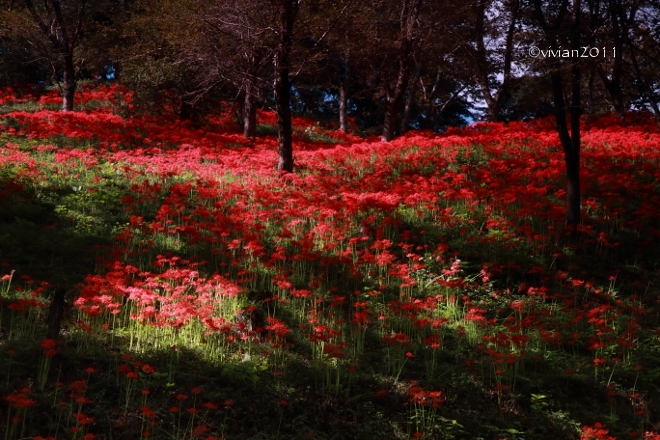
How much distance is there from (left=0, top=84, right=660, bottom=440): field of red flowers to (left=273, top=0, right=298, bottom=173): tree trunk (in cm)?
78

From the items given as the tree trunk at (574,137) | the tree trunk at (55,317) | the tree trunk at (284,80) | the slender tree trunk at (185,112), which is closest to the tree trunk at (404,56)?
the tree trunk at (284,80)

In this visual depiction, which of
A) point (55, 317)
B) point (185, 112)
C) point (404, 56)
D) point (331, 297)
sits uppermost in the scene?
point (404, 56)

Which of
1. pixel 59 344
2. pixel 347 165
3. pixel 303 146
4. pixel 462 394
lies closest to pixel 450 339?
pixel 462 394

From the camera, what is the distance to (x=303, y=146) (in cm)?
2230

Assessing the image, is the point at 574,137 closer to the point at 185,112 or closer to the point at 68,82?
the point at 185,112

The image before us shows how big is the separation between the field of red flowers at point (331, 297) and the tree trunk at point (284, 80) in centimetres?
78

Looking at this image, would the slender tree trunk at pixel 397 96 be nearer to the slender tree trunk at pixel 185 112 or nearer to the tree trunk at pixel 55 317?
the slender tree trunk at pixel 185 112

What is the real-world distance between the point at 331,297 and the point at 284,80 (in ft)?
27.7

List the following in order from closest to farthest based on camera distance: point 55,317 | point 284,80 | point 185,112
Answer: point 55,317, point 284,80, point 185,112

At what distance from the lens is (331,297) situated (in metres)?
8.36

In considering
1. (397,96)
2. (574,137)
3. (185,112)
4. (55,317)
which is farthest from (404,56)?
(55,317)

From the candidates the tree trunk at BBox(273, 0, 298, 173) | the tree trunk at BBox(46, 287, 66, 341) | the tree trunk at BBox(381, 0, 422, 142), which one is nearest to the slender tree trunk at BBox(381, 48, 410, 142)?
the tree trunk at BBox(381, 0, 422, 142)

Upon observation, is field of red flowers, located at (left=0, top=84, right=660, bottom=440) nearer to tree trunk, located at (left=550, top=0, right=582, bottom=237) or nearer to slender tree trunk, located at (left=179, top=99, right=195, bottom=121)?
tree trunk, located at (left=550, top=0, right=582, bottom=237)

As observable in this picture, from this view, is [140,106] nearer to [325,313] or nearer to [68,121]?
[68,121]
